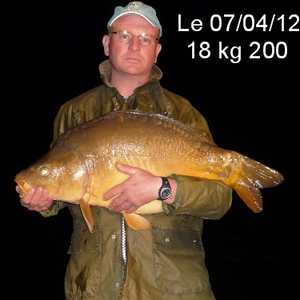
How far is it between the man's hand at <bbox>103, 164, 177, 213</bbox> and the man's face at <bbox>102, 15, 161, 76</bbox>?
26.3 inches

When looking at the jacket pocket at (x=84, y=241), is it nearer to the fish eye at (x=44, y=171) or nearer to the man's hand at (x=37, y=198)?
the man's hand at (x=37, y=198)

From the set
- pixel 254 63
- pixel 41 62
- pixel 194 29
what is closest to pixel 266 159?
pixel 254 63

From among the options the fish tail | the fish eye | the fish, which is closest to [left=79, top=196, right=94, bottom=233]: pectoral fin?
the fish

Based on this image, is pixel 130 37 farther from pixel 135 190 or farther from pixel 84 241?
pixel 84 241

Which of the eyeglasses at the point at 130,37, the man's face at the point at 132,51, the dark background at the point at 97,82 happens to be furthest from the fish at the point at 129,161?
the dark background at the point at 97,82

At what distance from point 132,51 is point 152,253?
45.6 inches

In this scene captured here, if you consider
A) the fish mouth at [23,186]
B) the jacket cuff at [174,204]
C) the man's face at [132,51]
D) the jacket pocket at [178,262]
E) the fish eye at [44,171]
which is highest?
the man's face at [132,51]

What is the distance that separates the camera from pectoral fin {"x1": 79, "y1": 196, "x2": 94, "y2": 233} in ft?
5.66

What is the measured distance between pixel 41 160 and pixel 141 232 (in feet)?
2.10

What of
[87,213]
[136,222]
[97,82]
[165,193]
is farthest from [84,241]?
[97,82]

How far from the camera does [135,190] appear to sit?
166cm

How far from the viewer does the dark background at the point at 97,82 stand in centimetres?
908

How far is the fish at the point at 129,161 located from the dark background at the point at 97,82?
7067 mm

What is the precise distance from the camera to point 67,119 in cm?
213
